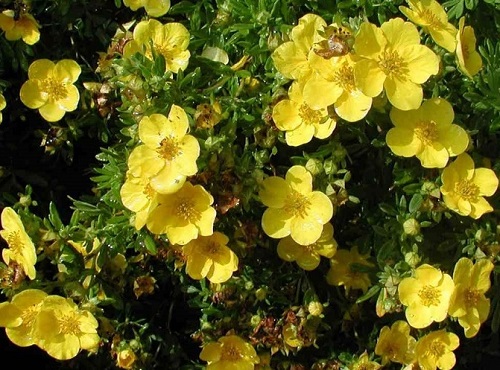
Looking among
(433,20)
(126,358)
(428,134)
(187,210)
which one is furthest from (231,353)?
(433,20)

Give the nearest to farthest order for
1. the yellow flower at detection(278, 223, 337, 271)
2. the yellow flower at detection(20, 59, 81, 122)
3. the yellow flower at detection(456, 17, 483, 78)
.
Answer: the yellow flower at detection(456, 17, 483, 78)
the yellow flower at detection(278, 223, 337, 271)
the yellow flower at detection(20, 59, 81, 122)

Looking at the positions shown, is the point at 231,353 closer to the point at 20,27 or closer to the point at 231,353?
the point at 231,353

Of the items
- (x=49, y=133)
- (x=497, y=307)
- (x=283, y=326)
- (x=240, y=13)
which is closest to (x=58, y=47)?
(x=49, y=133)

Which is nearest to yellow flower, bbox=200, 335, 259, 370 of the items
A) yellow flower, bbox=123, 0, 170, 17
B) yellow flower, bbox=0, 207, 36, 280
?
yellow flower, bbox=0, 207, 36, 280

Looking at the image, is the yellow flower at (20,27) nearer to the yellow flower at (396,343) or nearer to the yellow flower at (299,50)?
the yellow flower at (299,50)

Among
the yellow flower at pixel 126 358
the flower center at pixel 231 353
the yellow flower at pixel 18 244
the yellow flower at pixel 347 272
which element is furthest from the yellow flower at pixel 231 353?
the yellow flower at pixel 18 244

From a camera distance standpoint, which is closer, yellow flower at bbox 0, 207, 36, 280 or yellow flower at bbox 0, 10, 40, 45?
yellow flower at bbox 0, 207, 36, 280

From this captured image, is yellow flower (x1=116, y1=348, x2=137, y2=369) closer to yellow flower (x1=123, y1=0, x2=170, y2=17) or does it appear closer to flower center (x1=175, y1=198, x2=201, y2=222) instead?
flower center (x1=175, y1=198, x2=201, y2=222)

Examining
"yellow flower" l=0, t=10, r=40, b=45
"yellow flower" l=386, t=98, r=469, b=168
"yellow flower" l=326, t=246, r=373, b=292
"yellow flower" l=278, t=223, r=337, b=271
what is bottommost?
"yellow flower" l=326, t=246, r=373, b=292
